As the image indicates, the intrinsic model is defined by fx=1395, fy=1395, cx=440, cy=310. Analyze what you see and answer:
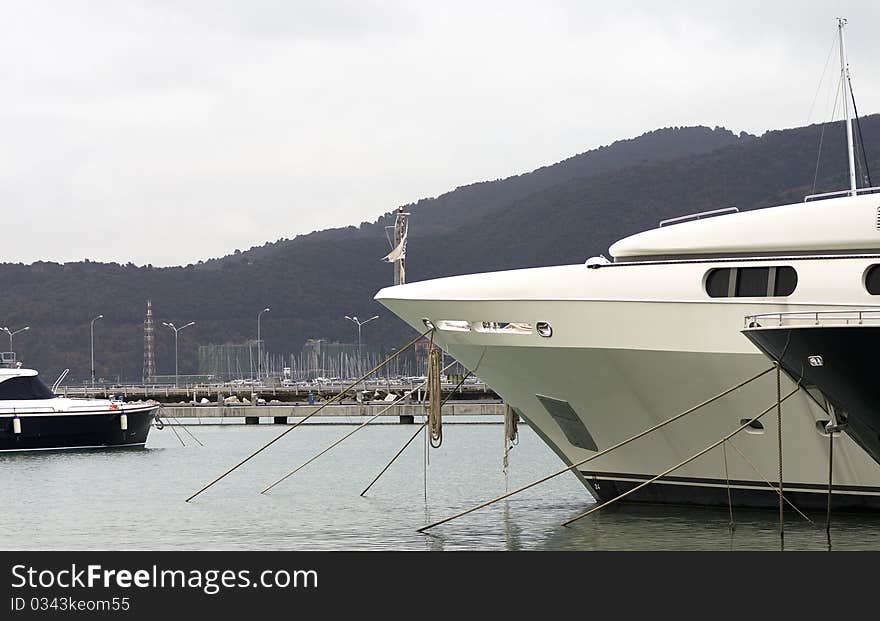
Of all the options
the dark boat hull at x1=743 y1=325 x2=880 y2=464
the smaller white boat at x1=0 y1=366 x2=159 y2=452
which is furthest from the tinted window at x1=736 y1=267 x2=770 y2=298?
the smaller white boat at x1=0 y1=366 x2=159 y2=452

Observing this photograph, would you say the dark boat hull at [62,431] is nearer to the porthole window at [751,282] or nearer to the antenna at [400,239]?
the antenna at [400,239]

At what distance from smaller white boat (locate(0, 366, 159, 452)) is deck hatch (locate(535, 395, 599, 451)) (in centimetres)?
3596

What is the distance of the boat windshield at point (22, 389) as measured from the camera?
188ft

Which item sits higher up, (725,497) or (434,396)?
(434,396)

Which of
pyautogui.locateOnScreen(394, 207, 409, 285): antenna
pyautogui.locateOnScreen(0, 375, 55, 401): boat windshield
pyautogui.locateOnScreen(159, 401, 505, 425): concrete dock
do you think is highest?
pyautogui.locateOnScreen(394, 207, 409, 285): antenna

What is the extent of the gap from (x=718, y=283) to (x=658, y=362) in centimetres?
164

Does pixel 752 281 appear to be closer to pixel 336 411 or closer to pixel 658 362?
pixel 658 362

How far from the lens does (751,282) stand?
2291 cm

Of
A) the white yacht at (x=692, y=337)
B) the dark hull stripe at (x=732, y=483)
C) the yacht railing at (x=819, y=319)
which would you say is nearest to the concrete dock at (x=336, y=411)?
the dark hull stripe at (x=732, y=483)

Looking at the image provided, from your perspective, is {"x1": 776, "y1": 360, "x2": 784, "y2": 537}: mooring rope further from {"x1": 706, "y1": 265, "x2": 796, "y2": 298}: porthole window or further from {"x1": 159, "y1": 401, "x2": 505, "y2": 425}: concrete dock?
{"x1": 159, "y1": 401, "x2": 505, "y2": 425}: concrete dock

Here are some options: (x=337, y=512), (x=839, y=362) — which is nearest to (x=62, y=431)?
(x=337, y=512)

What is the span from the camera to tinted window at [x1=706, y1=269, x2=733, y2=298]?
23031mm

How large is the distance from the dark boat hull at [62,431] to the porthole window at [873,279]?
1657 inches
